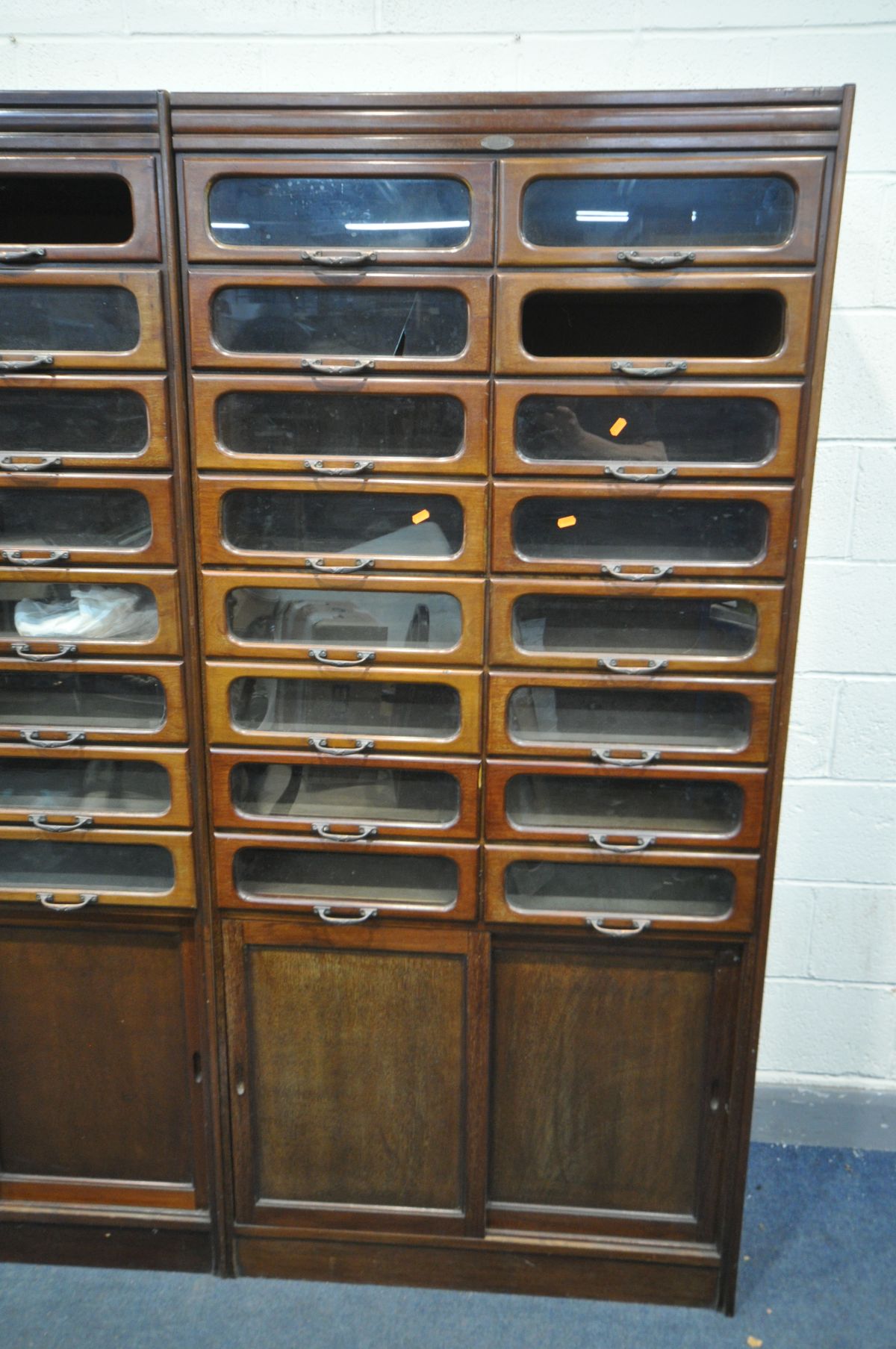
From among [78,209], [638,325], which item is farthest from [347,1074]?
[78,209]

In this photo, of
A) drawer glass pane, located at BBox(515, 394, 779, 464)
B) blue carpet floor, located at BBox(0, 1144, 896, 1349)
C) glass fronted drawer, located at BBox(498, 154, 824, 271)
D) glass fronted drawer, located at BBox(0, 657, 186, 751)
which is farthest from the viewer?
blue carpet floor, located at BBox(0, 1144, 896, 1349)

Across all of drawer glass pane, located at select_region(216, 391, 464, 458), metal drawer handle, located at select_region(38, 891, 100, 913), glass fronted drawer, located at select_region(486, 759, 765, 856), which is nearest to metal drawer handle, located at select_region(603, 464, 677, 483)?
drawer glass pane, located at select_region(216, 391, 464, 458)

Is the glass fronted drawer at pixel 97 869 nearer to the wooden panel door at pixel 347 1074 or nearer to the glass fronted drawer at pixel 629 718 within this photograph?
the wooden panel door at pixel 347 1074

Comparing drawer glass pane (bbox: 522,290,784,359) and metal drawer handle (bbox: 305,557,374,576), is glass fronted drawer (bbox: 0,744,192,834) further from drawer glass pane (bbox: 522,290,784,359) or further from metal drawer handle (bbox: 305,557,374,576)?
drawer glass pane (bbox: 522,290,784,359)

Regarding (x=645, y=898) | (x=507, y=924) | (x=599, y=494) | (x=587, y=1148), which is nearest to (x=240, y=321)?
(x=599, y=494)

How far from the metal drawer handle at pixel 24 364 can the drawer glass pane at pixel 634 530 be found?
2.51 feet

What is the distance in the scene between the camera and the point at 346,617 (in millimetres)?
1542

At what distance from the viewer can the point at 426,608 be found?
151cm

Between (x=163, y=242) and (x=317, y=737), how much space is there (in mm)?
795

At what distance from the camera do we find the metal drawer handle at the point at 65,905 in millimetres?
1602

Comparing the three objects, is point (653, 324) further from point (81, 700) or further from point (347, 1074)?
point (347, 1074)

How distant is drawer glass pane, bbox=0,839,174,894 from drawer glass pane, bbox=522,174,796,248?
48.3 inches

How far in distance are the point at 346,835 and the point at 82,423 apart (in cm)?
80

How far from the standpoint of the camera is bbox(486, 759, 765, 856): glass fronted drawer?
1506mm
